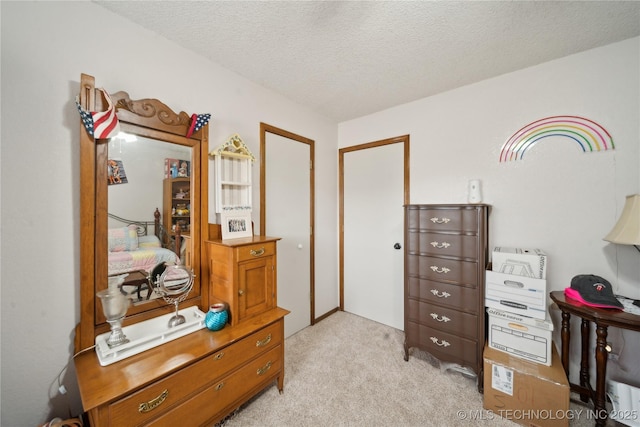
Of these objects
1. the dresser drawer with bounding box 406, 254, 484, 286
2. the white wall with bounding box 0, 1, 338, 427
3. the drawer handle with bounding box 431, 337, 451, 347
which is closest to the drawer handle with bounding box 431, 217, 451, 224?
the dresser drawer with bounding box 406, 254, 484, 286

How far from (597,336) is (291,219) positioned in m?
2.46

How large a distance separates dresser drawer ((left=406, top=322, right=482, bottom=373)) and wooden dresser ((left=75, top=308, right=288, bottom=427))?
4.17ft

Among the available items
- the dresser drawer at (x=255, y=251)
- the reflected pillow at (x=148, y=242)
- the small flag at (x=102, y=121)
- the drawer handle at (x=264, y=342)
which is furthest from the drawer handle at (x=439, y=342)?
the small flag at (x=102, y=121)

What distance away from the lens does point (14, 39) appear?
1.19 m

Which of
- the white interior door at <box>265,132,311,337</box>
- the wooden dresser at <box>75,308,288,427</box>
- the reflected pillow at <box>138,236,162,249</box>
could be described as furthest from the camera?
the white interior door at <box>265,132,311,337</box>

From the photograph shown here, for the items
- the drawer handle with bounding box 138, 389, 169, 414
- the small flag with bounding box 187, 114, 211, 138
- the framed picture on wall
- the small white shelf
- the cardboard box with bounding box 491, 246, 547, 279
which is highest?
the small flag with bounding box 187, 114, 211, 138

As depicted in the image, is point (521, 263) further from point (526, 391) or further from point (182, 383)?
point (182, 383)

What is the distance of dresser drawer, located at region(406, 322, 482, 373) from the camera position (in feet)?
6.36

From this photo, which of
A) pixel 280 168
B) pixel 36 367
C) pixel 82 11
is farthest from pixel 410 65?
pixel 36 367

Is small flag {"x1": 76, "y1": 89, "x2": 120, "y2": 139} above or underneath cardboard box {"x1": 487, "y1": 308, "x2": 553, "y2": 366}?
above

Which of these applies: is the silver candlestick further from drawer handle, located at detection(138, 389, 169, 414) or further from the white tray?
drawer handle, located at detection(138, 389, 169, 414)

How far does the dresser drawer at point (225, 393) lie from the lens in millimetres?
1270

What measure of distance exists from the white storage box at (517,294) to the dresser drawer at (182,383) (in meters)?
1.70

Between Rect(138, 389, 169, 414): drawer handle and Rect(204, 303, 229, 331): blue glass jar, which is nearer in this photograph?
Rect(138, 389, 169, 414): drawer handle
